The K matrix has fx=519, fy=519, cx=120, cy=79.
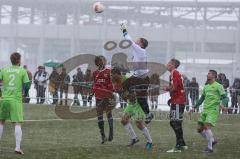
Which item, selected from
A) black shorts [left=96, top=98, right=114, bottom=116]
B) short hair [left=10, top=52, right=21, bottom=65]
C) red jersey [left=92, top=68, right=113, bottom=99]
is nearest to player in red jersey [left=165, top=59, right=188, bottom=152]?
red jersey [left=92, top=68, right=113, bottom=99]

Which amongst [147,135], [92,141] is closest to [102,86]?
[92,141]

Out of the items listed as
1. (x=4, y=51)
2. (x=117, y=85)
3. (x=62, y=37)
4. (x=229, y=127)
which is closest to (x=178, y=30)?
(x=62, y=37)

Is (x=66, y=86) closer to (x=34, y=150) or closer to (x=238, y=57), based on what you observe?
(x=34, y=150)

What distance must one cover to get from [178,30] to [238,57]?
Result: 1767 centimetres

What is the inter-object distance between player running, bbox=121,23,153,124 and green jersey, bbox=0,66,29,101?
2711 mm

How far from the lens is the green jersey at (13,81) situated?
1125cm

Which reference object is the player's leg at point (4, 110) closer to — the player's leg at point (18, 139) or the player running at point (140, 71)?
the player's leg at point (18, 139)

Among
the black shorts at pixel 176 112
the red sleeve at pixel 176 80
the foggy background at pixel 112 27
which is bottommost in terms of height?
the black shorts at pixel 176 112

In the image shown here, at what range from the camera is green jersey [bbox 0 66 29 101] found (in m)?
11.2

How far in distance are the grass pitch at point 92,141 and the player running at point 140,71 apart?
1158 mm

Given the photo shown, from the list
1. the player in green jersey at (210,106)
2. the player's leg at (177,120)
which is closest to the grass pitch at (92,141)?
the player's leg at (177,120)

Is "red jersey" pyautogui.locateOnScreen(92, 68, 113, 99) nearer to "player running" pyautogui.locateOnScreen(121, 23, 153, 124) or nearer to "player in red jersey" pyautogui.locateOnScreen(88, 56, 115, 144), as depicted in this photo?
"player in red jersey" pyautogui.locateOnScreen(88, 56, 115, 144)

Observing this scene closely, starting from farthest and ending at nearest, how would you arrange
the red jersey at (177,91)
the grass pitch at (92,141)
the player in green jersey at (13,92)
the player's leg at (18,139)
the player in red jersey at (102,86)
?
1. the player in red jersey at (102,86)
2. the red jersey at (177,91)
3. the grass pitch at (92,141)
4. the player in green jersey at (13,92)
5. the player's leg at (18,139)

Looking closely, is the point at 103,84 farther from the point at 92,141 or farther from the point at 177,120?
the point at 177,120
